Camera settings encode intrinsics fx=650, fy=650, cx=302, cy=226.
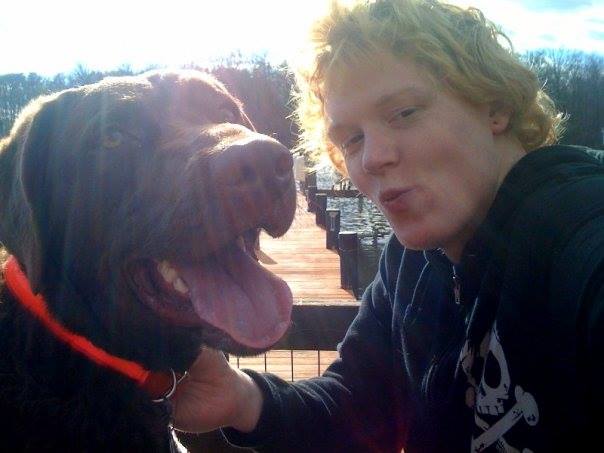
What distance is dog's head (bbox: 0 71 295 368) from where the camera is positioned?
192cm

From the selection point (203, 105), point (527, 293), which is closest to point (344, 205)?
point (203, 105)

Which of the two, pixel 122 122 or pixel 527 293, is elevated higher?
pixel 122 122

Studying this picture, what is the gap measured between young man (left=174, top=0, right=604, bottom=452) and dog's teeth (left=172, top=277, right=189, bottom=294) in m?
0.31

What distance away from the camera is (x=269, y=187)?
6.24ft

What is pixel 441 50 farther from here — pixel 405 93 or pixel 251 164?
pixel 251 164

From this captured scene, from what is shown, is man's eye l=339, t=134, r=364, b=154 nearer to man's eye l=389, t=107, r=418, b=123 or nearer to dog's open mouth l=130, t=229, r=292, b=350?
man's eye l=389, t=107, r=418, b=123

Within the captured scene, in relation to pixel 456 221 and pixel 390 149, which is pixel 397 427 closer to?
pixel 456 221

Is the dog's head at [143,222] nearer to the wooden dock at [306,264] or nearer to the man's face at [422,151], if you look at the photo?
the man's face at [422,151]

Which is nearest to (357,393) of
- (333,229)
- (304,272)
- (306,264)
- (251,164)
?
(251,164)

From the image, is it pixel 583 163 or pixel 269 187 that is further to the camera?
pixel 269 187

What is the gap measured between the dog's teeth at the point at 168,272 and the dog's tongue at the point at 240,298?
3cm

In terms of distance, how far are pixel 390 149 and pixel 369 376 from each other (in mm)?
970

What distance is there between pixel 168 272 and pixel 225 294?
0.20 meters


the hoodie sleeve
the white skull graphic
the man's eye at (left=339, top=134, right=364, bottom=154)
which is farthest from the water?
the white skull graphic
